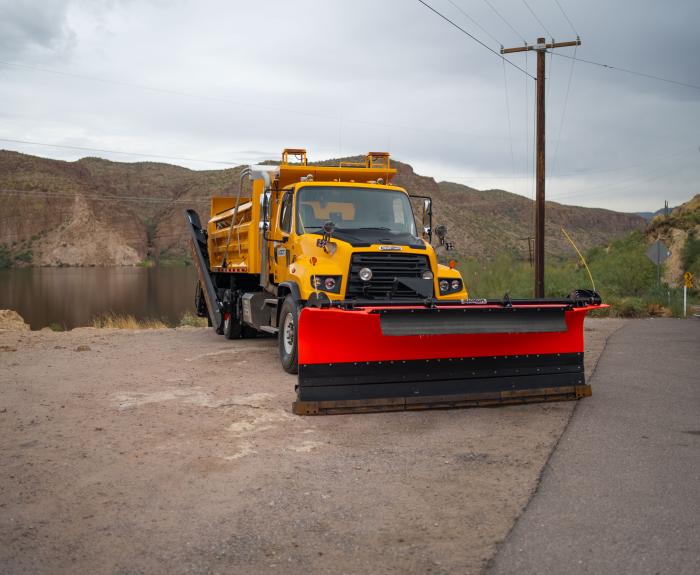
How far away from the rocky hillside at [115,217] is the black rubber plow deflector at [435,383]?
2903 inches

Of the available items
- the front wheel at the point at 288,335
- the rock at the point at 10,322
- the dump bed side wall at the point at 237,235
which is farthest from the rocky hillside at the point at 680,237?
the front wheel at the point at 288,335

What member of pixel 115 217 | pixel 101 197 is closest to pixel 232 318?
pixel 115 217

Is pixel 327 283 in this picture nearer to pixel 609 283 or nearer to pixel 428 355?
pixel 428 355

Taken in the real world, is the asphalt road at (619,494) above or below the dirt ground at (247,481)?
above

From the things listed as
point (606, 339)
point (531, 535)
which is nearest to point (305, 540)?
point (531, 535)

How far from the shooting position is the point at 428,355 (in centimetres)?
793

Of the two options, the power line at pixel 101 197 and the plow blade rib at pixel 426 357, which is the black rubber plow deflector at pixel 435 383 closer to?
the plow blade rib at pixel 426 357

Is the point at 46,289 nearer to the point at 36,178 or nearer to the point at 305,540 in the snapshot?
the point at 36,178

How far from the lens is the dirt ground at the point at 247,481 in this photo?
4.17 meters

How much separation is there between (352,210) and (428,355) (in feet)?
12.5

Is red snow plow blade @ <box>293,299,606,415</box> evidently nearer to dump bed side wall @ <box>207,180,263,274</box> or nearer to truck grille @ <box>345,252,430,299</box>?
truck grille @ <box>345,252,430,299</box>

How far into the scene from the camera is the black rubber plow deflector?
24.9 ft

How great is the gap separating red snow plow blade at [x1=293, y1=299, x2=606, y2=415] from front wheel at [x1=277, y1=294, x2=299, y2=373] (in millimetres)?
2134

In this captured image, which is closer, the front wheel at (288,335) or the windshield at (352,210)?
the front wheel at (288,335)
